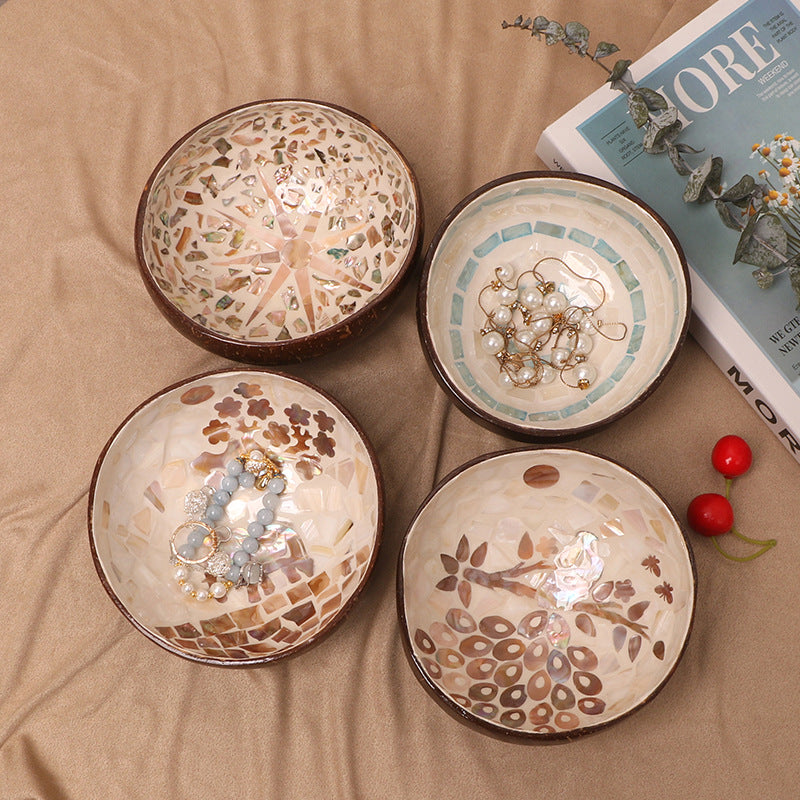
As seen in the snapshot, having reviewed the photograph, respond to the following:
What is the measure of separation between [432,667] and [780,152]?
70 cm

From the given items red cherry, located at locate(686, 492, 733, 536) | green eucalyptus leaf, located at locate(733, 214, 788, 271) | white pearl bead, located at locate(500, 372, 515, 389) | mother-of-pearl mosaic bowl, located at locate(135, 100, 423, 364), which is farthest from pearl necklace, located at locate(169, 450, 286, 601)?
green eucalyptus leaf, located at locate(733, 214, 788, 271)

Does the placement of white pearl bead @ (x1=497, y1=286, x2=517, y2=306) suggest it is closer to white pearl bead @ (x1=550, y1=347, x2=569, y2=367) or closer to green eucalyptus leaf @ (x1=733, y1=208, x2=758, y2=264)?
white pearl bead @ (x1=550, y1=347, x2=569, y2=367)

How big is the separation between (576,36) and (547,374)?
381 millimetres

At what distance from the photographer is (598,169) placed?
89 centimetres

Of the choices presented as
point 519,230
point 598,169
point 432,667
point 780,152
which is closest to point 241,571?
point 432,667

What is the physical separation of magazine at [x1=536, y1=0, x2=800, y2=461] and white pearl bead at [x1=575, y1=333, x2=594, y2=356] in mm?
119

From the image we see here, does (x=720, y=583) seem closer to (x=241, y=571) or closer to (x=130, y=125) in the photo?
(x=241, y=571)

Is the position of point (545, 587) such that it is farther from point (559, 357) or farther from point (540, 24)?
point (540, 24)

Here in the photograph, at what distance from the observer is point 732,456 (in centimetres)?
84

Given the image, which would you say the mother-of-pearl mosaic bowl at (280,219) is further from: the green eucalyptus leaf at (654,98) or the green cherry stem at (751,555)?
the green cherry stem at (751,555)

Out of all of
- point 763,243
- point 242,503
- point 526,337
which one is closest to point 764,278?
point 763,243

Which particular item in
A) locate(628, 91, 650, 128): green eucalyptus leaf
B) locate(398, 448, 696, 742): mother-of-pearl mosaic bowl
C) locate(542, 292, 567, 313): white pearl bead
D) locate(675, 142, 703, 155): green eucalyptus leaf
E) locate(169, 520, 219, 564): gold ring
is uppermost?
locate(628, 91, 650, 128): green eucalyptus leaf

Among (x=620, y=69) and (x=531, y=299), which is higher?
(x=620, y=69)

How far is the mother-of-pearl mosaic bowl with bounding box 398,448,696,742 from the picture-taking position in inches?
30.8
